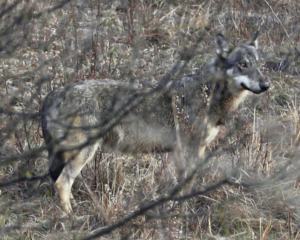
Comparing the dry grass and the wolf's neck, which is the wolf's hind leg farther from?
the wolf's neck

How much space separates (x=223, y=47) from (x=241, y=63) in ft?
1.08

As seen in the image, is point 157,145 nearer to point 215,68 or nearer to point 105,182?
point 105,182

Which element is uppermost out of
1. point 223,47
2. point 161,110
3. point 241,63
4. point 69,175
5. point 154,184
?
point 223,47

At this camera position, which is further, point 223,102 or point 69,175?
point 223,102

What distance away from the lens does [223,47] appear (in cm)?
599

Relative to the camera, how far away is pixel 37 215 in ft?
16.9

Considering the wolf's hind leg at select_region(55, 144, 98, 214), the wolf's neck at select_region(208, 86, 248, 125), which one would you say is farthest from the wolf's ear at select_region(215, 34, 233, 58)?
the wolf's hind leg at select_region(55, 144, 98, 214)

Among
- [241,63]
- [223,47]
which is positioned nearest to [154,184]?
[241,63]

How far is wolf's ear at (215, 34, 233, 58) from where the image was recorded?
19.5 ft

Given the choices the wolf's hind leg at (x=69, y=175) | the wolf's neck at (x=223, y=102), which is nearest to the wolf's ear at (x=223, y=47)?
the wolf's neck at (x=223, y=102)

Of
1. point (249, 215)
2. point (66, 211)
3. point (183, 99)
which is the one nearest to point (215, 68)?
point (183, 99)

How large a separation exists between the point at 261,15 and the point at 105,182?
5752 millimetres

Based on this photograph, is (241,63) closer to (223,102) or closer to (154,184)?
(223,102)

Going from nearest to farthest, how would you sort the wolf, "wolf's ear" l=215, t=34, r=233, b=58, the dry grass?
the dry grass < the wolf < "wolf's ear" l=215, t=34, r=233, b=58
